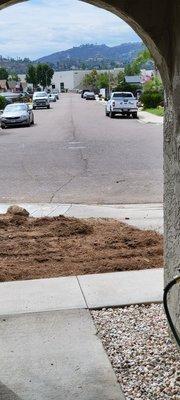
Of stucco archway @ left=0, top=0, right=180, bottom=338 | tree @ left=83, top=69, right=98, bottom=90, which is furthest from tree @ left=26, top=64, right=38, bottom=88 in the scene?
stucco archway @ left=0, top=0, right=180, bottom=338

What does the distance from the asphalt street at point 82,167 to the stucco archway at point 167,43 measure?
6720 mm

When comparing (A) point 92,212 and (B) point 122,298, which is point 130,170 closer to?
(A) point 92,212

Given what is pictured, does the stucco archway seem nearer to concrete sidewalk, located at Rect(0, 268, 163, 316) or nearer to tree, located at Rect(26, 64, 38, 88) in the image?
concrete sidewalk, located at Rect(0, 268, 163, 316)

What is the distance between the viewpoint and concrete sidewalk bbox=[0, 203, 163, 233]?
8875 mm

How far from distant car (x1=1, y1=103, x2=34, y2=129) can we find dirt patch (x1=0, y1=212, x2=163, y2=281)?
912 inches

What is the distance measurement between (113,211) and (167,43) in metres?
5.99

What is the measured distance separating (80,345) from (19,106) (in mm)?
29296

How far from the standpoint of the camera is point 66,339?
4.73 meters

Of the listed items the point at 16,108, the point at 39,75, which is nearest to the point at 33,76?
the point at 39,75

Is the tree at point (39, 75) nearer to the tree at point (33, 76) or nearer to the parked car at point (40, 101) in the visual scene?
the tree at point (33, 76)

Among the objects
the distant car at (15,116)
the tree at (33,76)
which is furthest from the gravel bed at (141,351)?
the tree at (33,76)

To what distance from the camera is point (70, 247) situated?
24.7 feet

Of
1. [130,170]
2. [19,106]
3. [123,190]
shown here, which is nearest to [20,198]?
[123,190]

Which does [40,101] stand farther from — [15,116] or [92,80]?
[92,80]
